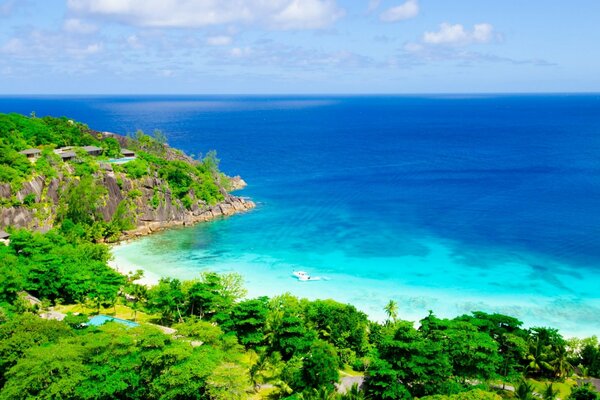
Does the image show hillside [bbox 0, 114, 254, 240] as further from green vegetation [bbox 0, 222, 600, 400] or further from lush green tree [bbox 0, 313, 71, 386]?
lush green tree [bbox 0, 313, 71, 386]

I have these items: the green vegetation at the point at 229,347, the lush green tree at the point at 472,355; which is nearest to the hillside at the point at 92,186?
the green vegetation at the point at 229,347

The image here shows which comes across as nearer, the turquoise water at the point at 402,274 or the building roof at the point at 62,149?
the turquoise water at the point at 402,274

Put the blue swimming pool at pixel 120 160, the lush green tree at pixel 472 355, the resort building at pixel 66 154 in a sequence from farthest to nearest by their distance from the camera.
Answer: the blue swimming pool at pixel 120 160
the resort building at pixel 66 154
the lush green tree at pixel 472 355

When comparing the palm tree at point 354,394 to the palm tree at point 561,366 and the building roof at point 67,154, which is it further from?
the building roof at point 67,154

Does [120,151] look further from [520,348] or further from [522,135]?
[522,135]

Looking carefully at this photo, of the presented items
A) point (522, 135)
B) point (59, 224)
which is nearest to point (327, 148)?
point (522, 135)

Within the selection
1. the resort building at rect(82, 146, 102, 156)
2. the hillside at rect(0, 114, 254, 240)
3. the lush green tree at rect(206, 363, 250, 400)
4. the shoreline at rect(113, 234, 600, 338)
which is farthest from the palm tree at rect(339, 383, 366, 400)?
the resort building at rect(82, 146, 102, 156)
